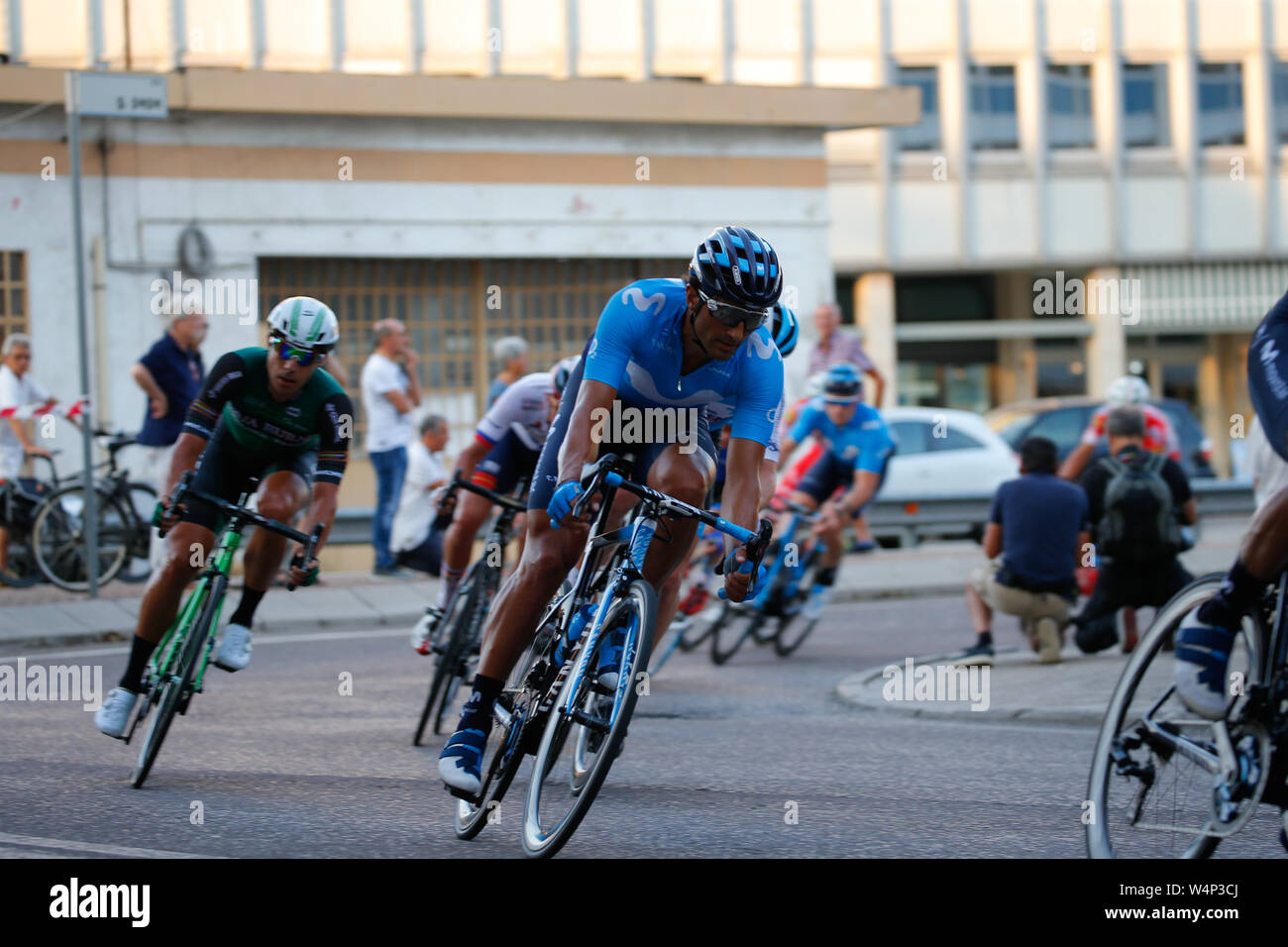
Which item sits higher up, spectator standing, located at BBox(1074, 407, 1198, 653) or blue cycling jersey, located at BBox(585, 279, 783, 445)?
blue cycling jersey, located at BBox(585, 279, 783, 445)

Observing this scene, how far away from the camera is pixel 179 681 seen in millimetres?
6793

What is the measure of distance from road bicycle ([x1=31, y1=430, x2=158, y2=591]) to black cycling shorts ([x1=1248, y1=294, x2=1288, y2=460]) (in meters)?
10.6

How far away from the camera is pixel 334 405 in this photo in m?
7.35

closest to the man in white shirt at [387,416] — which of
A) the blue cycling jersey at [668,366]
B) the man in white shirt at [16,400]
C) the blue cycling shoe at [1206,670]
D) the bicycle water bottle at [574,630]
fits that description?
the man in white shirt at [16,400]

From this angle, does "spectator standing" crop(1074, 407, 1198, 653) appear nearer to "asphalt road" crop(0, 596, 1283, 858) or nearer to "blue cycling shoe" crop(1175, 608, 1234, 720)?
"asphalt road" crop(0, 596, 1283, 858)

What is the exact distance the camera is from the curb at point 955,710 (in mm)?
8711

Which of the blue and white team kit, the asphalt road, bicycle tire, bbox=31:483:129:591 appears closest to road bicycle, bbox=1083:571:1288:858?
the asphalt road

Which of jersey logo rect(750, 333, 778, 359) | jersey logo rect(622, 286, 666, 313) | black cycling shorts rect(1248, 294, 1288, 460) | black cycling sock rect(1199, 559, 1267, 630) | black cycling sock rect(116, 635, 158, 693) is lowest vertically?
black cycling sock rect(116, 635, 158, 693)

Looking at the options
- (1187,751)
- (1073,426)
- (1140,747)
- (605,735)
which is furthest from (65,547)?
(1073,426)

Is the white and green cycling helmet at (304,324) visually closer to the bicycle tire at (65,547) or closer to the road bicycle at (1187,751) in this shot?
the road bicycle at (1187,751)

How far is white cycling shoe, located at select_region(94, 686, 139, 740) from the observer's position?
6949 millimetres

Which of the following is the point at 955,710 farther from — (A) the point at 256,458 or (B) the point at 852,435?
(A) the point at 256,458

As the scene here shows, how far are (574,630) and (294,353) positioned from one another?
2.28 meters
